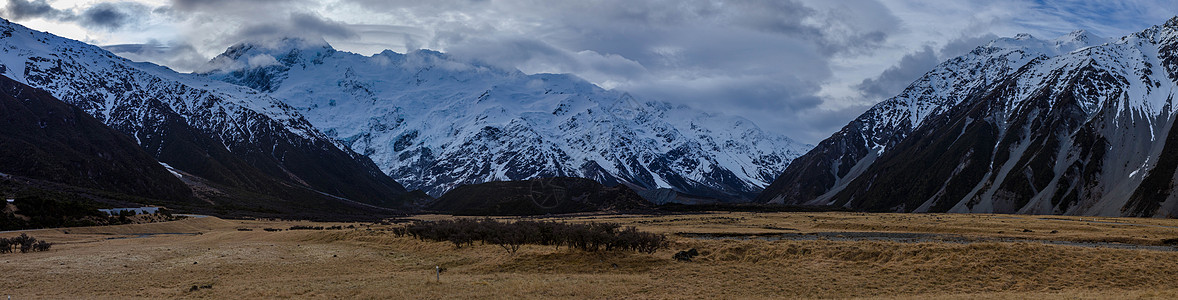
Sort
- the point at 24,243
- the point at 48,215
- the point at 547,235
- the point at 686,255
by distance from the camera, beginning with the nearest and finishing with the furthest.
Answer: the point at 686,255
the point at 547,235
the point at 24,243
the point at 48,215

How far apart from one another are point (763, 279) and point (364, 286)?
17.8 metres

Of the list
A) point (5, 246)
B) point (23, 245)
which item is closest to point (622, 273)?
point (23, 245)

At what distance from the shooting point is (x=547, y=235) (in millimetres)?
49531

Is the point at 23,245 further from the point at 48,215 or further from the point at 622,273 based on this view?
the point at 622,273

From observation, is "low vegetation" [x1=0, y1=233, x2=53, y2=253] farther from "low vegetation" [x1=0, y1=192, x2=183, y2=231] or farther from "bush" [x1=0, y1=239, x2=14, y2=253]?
"low vegetation" [x1=0, y1=192, x2=183, y2=231]

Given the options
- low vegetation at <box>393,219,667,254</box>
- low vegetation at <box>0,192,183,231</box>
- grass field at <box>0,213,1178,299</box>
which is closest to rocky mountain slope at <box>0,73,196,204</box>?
low vegetation at <box>0,192,183,231</box>

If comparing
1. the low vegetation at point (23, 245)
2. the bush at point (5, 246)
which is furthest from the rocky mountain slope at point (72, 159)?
the bush at point (5, 246)

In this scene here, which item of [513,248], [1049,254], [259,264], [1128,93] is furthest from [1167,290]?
[1128,93]

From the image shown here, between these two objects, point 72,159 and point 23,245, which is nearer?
point 23,245

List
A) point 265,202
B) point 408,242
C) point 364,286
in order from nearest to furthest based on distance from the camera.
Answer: point 364,286 < point 408,242 < point 265,202

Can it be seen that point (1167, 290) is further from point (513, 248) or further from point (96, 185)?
point (96, 185)

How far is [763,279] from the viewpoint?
34.3 metres

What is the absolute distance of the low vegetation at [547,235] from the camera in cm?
4391

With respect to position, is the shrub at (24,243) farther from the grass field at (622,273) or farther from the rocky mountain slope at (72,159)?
the rocky mountain slope at (72,159)
